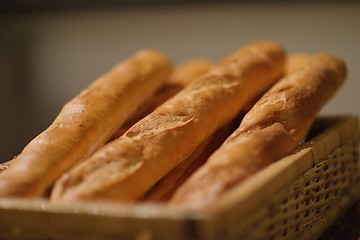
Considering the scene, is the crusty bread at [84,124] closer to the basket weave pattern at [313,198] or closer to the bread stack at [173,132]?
the bread stack at [173,132]

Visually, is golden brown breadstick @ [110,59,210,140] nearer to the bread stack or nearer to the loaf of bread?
the bread stack

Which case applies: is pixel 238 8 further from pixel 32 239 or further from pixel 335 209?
pixel 32 239

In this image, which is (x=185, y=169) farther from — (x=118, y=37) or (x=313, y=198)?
(x=118, y=37)

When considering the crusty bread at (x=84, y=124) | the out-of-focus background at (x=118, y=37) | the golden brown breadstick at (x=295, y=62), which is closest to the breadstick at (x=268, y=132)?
the golden brown breadstick at (x=295, y=62)

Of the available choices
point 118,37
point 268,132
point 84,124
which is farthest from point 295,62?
point 118,37

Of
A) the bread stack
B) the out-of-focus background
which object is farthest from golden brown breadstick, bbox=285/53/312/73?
the out-of-focus background

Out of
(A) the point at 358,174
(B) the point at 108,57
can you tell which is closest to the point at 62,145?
(A) the point at 358,174

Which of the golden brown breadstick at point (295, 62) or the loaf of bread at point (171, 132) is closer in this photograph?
the loaf of bread at point (171, 132)
